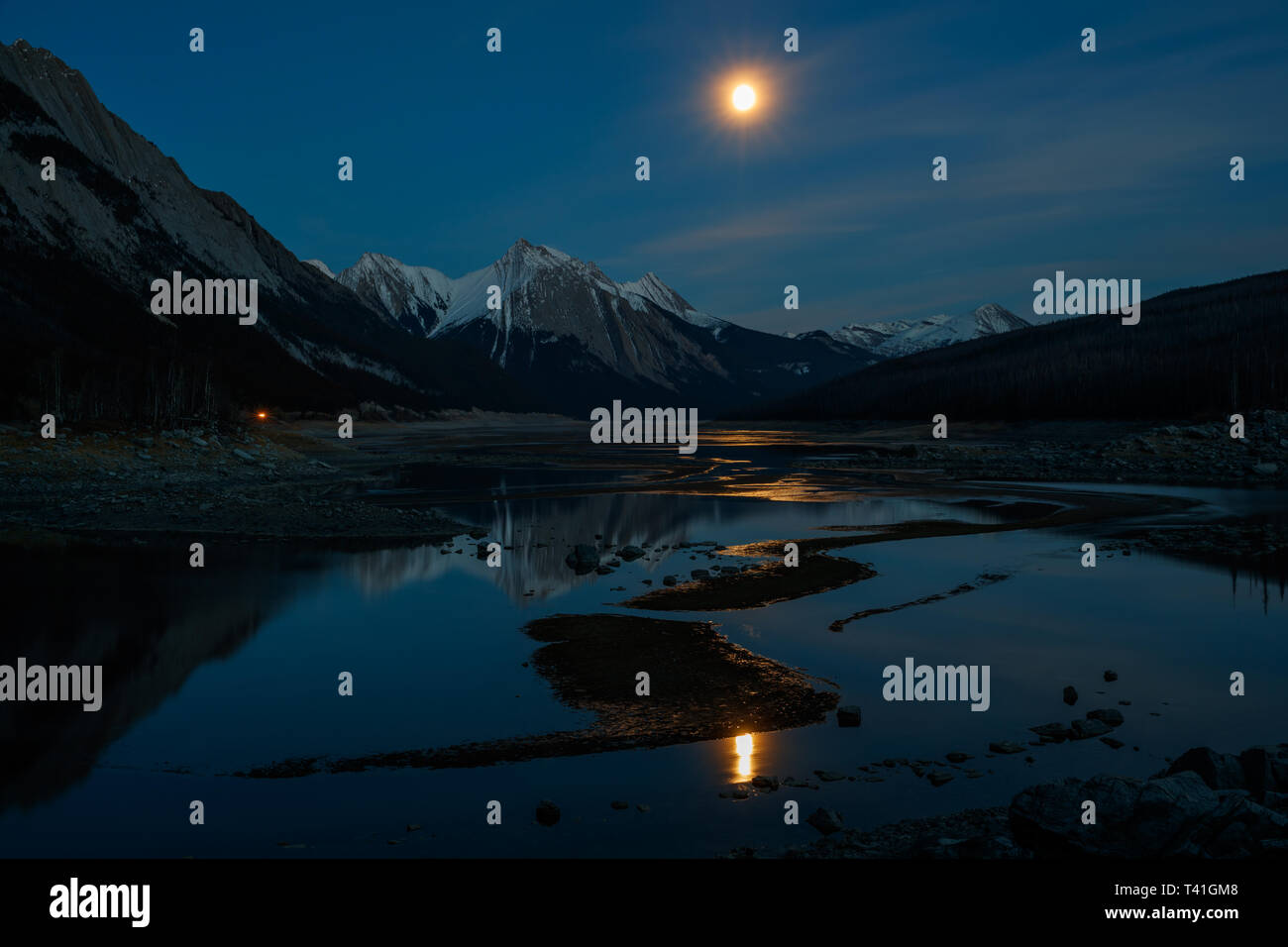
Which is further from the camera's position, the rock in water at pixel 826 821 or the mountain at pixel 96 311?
the mountain at pixel 96 311

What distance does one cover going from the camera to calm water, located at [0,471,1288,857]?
11328mm

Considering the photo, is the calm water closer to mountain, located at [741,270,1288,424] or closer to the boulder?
the boulder

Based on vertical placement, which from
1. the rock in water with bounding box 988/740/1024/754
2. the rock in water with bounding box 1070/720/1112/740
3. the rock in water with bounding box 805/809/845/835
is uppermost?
the rock in water with bounding box 1070/720/1112/740

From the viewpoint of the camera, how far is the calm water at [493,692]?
1133 cm

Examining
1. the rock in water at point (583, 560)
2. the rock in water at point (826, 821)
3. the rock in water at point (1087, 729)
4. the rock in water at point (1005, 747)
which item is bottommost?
the rock in water at point (826, 821)

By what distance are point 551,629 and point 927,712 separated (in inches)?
371

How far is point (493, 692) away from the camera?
55.3 ft

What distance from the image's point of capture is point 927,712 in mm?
15523

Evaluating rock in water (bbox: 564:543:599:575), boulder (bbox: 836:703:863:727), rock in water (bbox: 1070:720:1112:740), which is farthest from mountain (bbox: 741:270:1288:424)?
boulder (bbox: 836:703:863:727)

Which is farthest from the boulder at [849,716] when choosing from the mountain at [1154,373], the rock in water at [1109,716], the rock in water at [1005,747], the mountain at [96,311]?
the mountain at [1154,373]

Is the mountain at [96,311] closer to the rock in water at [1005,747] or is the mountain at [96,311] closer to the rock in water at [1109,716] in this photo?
the rock in water at [1005,747]
